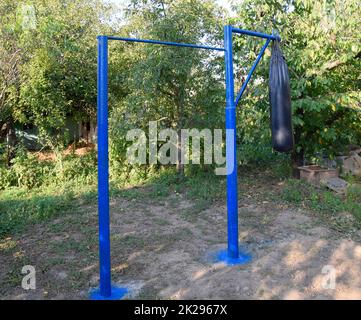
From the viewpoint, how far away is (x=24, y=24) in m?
4.44

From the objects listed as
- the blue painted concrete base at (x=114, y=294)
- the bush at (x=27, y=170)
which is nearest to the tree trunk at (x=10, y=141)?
the bush at (x=27, y=170)

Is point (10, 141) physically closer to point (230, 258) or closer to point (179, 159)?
point (179, 159)

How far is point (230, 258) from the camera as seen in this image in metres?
4.37

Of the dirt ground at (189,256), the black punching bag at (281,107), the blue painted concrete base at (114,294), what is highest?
the black punching bag at (281,107)

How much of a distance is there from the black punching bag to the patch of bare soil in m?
1.48

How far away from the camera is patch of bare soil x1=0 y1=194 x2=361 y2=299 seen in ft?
12.1

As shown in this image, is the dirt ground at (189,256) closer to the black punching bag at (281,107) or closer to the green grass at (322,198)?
the green grass at (322,198)

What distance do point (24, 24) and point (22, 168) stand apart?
4.88 meters

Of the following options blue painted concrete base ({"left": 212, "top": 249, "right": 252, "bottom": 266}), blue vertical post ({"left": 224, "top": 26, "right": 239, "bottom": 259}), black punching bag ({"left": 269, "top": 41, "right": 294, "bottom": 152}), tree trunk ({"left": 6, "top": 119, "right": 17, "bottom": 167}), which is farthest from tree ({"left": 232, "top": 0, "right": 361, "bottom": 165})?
tree trunk ({"left": 6, "top": 119, "right": 17, "bottom": 167})

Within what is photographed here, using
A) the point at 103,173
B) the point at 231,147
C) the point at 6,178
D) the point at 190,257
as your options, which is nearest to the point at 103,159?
the point at 103,173

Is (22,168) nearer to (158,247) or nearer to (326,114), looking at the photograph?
(158,247)

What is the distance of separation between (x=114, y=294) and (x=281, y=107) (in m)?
2.62

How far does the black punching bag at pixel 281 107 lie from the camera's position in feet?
12.2

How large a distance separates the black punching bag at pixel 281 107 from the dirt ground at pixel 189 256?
4.84 feet
